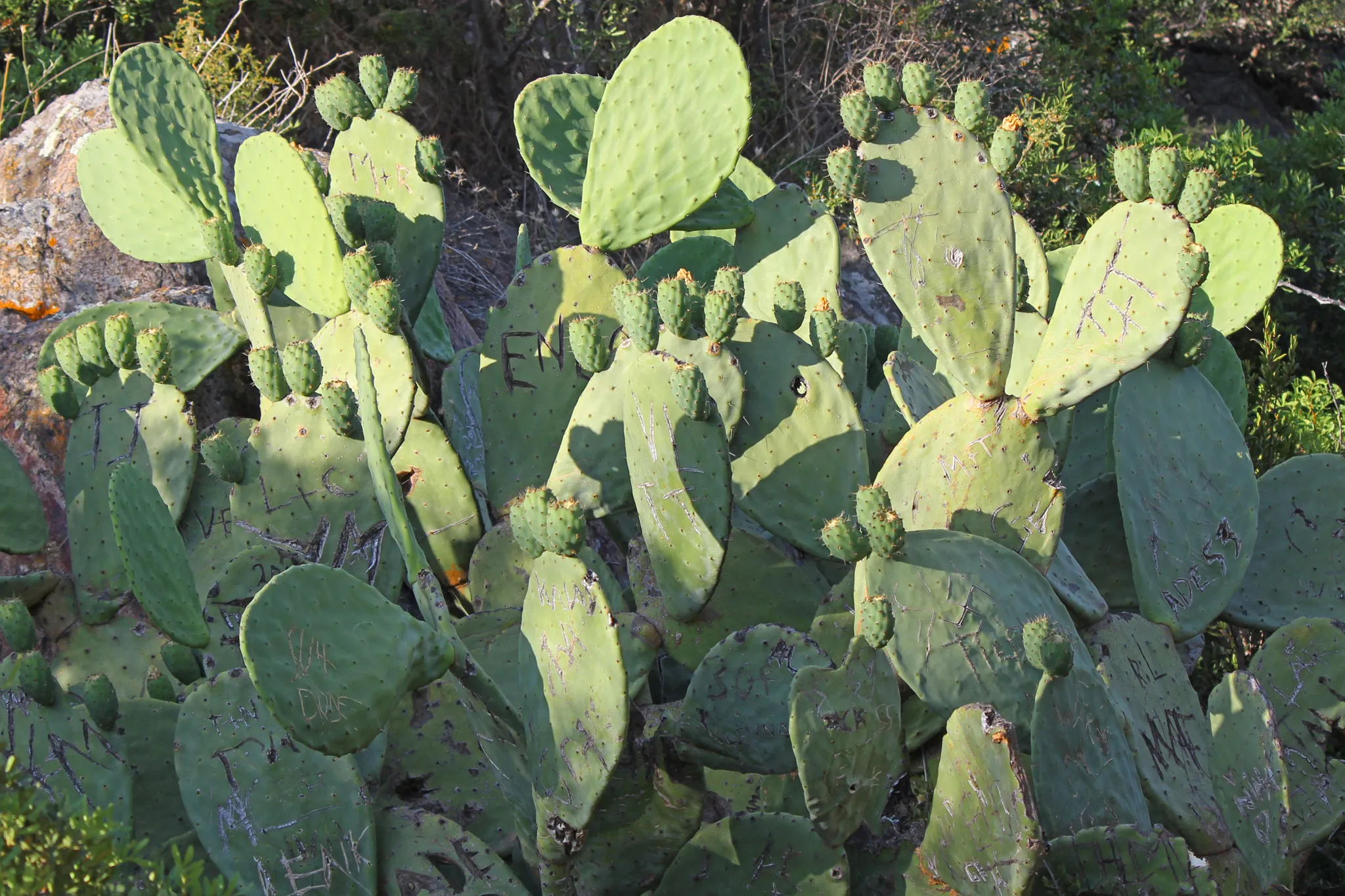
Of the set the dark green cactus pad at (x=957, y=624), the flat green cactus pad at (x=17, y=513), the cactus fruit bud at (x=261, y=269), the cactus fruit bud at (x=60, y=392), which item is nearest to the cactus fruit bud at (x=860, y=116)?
the dark green cactus pad at (x=957, y=624)

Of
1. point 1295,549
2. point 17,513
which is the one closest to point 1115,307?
point 1295,549

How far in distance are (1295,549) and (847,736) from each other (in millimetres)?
1454

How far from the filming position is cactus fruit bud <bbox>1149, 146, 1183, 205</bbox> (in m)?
2.08

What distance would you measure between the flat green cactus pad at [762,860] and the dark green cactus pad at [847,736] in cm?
5

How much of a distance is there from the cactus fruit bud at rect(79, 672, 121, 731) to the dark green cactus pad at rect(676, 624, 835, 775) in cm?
96

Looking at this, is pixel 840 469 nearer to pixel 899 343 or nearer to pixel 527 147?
pixel 899 343

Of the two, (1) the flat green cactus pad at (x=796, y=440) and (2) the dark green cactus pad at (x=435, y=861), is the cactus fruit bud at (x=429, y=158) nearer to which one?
(1) the flat green cactus pad at (x=796, y=440)

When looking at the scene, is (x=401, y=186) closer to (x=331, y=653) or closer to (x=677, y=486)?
(x=677, y=486)

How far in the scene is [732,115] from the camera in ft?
8.61

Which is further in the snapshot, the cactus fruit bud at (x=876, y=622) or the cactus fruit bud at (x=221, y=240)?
the cactus fruit bud at (x=221, y=240)

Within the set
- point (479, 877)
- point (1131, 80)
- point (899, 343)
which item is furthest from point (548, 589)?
point (1131, 80)

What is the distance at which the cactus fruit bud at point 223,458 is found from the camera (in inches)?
96.5

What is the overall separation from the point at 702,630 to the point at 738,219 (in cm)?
106

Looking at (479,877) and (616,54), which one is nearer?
(479,877)
